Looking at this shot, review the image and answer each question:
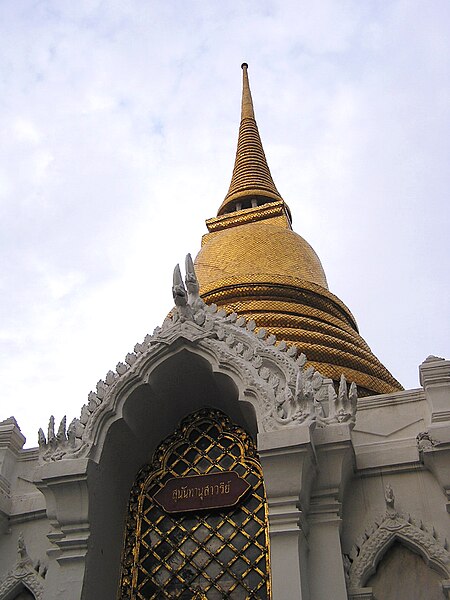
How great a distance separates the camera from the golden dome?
14.8 meters

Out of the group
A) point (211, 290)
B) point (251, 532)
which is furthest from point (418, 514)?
point (211, 290)

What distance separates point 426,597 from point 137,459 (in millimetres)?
3471

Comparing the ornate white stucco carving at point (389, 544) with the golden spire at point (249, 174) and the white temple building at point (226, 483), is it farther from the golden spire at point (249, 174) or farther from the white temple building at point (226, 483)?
the golden spire at point (249, 174)

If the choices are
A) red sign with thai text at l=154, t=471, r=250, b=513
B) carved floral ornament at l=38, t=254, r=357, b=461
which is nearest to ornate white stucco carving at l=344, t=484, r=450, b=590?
carved floral ornament at l=38, t=254, r=357, b=461

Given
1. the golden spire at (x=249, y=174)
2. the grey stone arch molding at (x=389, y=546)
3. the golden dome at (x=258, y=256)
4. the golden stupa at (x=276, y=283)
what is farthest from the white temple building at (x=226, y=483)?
the golden spire at (x=249, y=174)

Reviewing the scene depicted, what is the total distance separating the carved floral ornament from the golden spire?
38.0ft

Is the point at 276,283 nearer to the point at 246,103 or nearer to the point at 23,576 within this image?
the point at 23,576

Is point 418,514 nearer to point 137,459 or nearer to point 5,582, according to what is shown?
point 137,459

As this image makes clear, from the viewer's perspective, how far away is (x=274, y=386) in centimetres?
727

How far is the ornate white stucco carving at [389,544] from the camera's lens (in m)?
6.58

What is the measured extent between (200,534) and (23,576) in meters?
2.07

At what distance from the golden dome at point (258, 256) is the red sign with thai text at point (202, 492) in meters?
6.53

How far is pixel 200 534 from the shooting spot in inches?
294

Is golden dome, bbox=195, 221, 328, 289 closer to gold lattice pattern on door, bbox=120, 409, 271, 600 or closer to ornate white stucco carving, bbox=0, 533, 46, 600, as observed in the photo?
gold lattice pattern on door, bbox=120, 409, 271, 600
